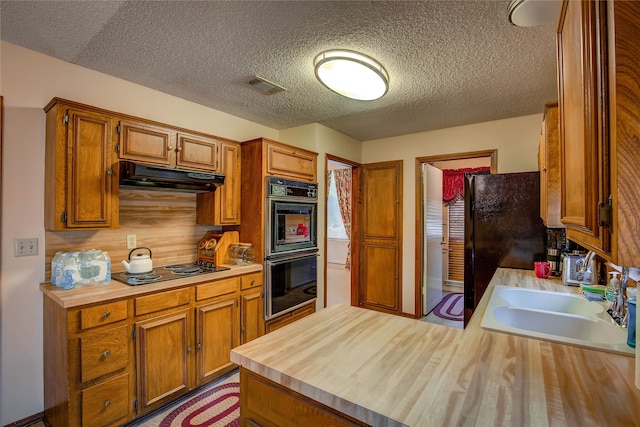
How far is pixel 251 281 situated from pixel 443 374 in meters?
2.02

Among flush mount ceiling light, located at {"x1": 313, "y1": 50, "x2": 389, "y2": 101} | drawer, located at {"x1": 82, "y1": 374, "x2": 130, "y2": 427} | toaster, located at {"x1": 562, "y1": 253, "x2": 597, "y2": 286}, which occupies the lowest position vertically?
drawer, located at {"x1": 82, "y1": 374, "x2": 130, "y2": 427}

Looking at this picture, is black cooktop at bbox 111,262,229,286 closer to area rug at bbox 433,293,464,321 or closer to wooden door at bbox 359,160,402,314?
wooden door at bbox 359,160,402,314

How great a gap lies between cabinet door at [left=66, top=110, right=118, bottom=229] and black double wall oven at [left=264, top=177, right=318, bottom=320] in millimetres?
1172

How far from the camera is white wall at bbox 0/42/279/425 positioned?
1.89 m

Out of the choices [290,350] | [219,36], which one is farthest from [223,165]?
[290,350]

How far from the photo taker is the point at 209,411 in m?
2.11

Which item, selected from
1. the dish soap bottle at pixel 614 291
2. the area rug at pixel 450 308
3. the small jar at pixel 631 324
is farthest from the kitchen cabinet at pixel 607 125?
the area rug at pixel 450 308

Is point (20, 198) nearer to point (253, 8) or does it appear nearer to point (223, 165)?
point (223, 165)

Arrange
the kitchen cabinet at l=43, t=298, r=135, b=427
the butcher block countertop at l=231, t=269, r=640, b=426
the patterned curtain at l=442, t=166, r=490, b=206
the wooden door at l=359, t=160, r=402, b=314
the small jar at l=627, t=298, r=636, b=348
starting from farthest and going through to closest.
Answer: the patterned curtain at l=442, t=166, r=490, b=206 → the wooden door at l=359, t=160, r=402, b=314 → the kitchen cabinet at l=43, t=298, r=135, b=427 → the small jar at l=627, t=298, r=636, b=348 → the butcher block countertop at l=231, t=269, r=640, b=426

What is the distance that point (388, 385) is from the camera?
33.9 inches

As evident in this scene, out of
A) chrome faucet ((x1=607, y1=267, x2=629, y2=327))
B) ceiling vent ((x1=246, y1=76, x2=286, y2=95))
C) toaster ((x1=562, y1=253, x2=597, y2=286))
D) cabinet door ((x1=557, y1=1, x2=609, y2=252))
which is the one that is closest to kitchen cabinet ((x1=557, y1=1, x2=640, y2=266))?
cabinet door ((x1=557, y1=1, x2=609, y2=252))

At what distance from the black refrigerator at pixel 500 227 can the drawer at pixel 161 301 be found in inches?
97.2

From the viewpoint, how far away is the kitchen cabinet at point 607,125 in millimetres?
522

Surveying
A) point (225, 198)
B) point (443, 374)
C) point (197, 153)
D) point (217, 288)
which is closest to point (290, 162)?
point (225, 198)
